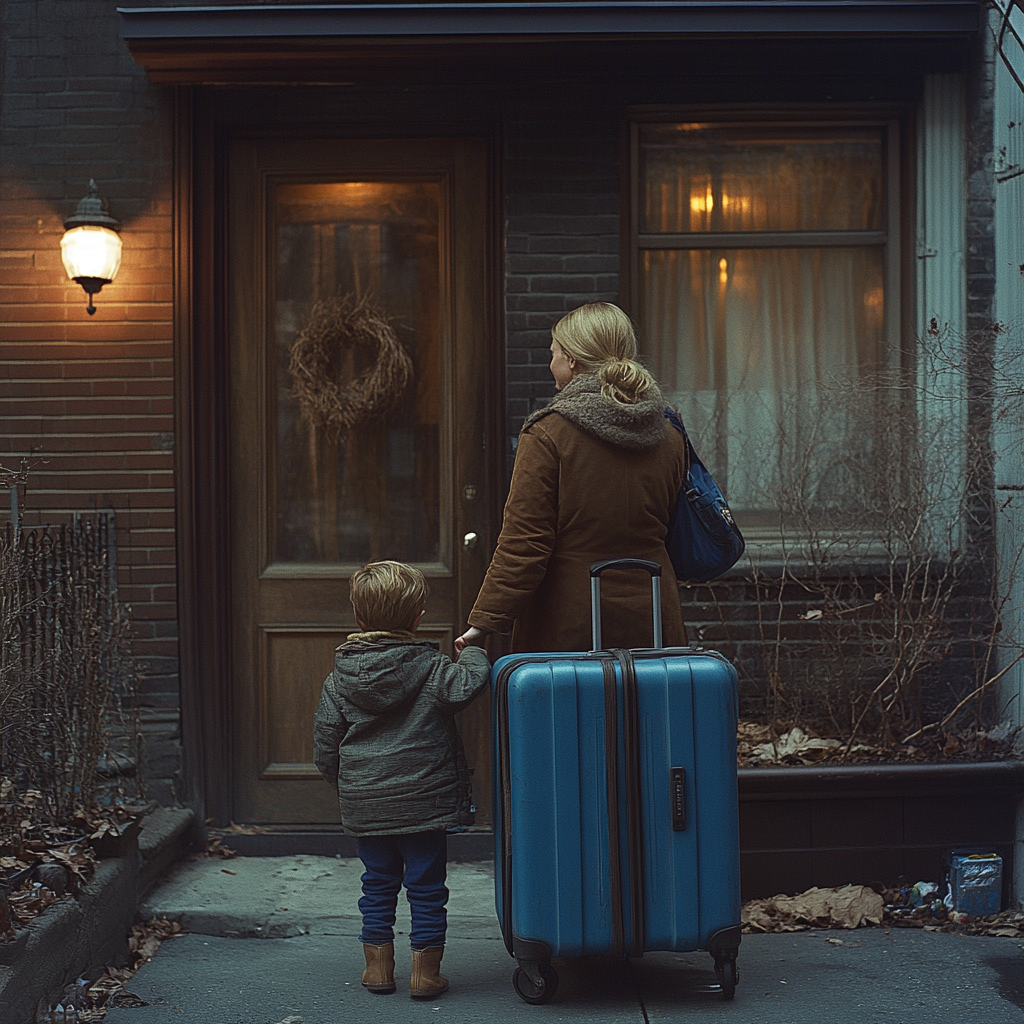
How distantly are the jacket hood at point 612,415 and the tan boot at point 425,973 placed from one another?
5.14ft

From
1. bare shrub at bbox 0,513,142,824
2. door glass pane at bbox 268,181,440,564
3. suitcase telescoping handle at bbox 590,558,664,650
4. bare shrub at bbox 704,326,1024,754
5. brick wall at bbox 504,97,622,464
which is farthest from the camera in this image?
door glass pane at bbox 268,181,440,564

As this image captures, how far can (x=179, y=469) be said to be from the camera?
15.8 feet

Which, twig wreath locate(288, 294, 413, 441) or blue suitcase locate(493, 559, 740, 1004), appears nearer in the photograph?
blue suitcase locate(493, 559, 740, 1004)

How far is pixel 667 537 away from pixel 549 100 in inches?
90.5

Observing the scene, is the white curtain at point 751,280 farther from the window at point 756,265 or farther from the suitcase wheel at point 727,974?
the suitcase wheel at point 727,974

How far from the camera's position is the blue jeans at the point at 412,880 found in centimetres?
327

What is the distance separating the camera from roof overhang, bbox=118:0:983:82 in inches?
176

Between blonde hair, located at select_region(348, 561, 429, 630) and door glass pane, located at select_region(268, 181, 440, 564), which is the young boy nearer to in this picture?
blonde hair, located at select_region(348, 561, 429, 630)

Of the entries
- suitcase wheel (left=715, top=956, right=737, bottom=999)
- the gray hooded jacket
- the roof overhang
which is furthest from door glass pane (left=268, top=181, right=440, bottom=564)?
suitcase wheel (left=715, top=956, right=737, bottom=999)

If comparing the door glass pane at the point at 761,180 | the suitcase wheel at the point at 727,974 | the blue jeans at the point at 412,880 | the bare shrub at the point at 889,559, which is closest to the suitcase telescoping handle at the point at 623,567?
the blue jeans at the point at 412,880

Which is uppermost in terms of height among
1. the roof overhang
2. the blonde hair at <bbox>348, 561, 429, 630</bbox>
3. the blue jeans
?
the roof overhang

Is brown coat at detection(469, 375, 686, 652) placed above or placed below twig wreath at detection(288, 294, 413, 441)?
below

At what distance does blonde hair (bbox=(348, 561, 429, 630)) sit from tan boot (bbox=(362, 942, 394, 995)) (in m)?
0.96

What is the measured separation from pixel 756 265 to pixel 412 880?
122 inches
